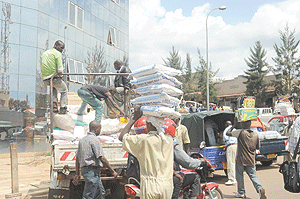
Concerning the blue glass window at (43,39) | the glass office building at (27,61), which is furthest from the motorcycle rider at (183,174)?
the blue glass window at (43,39)

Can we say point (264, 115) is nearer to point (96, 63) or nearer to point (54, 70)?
point (96, 63)

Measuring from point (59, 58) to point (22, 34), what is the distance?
35.9 feet

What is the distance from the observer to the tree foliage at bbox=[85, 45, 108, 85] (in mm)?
21017

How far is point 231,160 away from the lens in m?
8.71

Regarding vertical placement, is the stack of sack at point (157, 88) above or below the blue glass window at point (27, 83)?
below

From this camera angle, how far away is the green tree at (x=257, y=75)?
41.6 meters

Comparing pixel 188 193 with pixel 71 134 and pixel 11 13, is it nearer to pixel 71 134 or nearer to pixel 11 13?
pixel 71 134

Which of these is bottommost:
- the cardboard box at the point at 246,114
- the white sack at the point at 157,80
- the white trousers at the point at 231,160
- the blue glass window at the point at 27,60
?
the white trousers at the point at 231,160

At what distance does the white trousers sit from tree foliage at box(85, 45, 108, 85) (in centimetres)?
1328

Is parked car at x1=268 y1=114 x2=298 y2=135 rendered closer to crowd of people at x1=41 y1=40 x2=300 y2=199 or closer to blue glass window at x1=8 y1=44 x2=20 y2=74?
crowd of people at x1=41 y1=40 x2=300 y2=199

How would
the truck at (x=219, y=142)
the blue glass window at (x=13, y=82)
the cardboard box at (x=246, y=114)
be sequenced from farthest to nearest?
the blue glass window at (x=13, y=82), the truck at (x=219, y=142), the cardboard box at (x=246, y=114)

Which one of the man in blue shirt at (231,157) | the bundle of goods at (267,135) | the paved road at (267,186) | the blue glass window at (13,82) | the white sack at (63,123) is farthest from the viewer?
the blue glass window at (13,82)

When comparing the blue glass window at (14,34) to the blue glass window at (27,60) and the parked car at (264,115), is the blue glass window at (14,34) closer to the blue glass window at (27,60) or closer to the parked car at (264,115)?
the blue glass window at (27,60)

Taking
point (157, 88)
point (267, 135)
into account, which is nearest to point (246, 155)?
point (157, 88)
